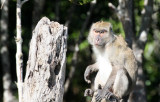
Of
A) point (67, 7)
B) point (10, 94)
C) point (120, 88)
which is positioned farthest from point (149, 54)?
point (120, 88)

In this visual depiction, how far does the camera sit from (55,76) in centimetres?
614

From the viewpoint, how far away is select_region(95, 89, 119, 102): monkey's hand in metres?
7.89

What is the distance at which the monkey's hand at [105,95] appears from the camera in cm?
789

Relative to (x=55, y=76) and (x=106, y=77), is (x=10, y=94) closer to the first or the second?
(x=106, y=77)

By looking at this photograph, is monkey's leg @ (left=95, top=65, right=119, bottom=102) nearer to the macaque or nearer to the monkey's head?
the macaque

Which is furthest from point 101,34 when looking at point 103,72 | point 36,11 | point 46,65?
point 46,65

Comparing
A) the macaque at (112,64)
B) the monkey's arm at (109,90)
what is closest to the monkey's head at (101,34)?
the macaque at (112,64)

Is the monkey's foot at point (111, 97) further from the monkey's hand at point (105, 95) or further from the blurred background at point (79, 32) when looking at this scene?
the blurred background at point (79, 32)

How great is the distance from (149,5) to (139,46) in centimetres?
108

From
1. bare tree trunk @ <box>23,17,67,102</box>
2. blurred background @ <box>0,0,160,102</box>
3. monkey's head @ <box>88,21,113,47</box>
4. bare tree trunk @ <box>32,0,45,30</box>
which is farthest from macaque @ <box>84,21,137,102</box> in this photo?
blurred background @ <box>0,0,160,102</box>

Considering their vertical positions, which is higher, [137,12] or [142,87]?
[137,12]

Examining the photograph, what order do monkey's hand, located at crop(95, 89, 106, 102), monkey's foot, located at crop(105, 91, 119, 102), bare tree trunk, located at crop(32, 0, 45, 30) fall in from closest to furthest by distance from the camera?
monkey's hand, located at crop(95, 89, 106, 102) → monkey's foot, located at crop(105, 91, 119, 102) → bare tree trunk, located at crop(32, 0, 45, 30)

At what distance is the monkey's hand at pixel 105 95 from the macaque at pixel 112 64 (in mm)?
15

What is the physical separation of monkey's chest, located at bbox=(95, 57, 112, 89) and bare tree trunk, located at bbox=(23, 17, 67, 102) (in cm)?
263
